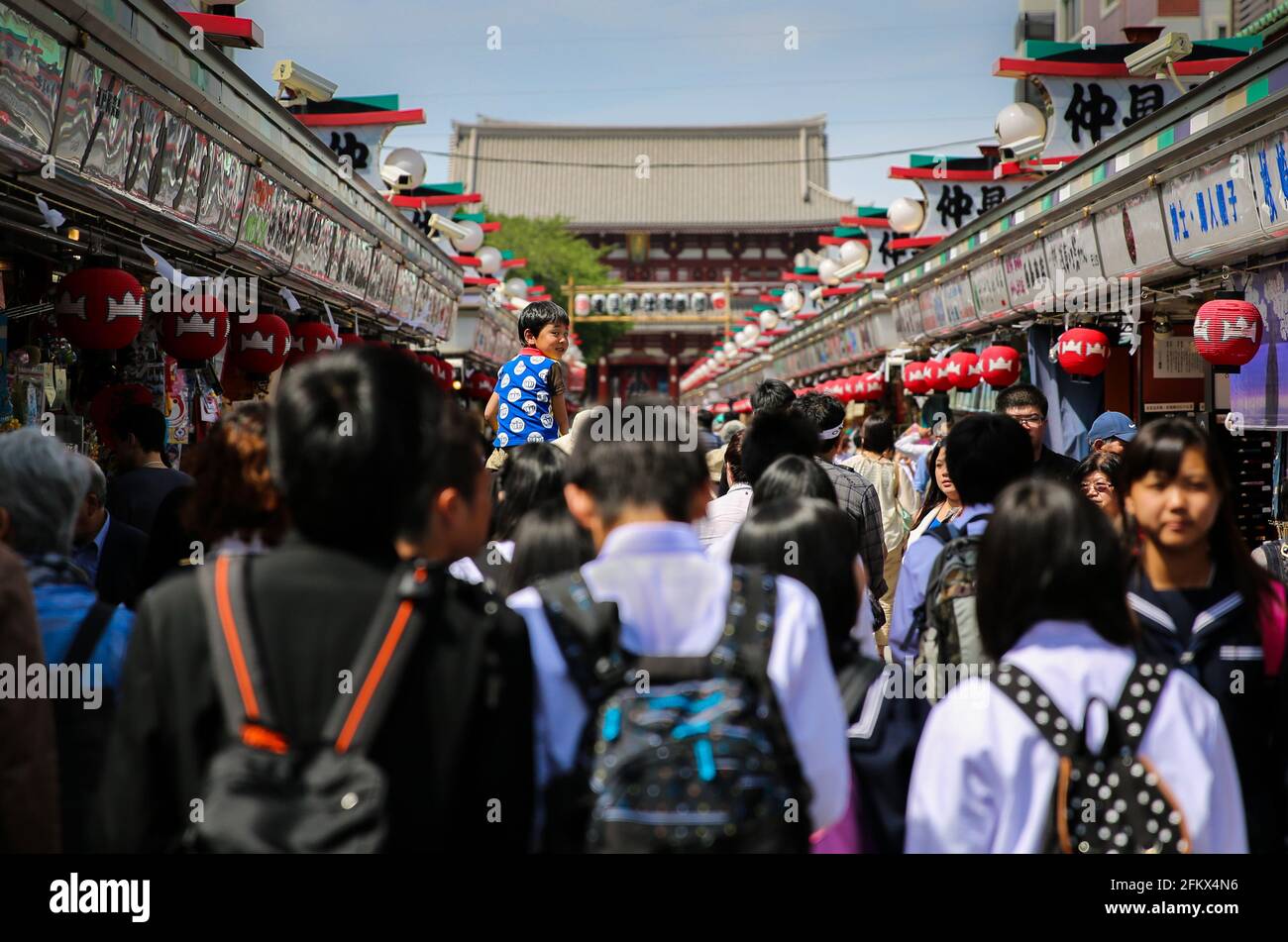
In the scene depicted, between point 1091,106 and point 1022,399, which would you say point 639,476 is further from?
point 1091,106

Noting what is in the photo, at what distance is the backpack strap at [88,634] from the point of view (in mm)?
2709

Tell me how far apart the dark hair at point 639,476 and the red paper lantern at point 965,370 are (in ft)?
30.3

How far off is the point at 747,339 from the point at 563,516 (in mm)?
30302

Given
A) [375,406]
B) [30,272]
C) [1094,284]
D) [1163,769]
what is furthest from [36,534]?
[1094,284]

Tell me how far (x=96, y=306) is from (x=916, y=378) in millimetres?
9723

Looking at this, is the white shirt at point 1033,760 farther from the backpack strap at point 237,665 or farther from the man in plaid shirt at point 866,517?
the man in plaid shirt at point 866,517

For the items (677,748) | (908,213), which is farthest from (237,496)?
(908,213)

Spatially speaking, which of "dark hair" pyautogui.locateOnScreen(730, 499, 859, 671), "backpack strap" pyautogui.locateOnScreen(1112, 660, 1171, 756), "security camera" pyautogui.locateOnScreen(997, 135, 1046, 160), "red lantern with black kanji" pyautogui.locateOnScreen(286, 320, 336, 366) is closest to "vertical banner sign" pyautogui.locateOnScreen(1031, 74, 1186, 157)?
"security camera" pyautogui.locateOnScreen(997, 135, 1046, 160)

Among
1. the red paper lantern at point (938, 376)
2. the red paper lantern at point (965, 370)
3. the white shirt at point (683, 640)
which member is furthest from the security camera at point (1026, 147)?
the white shirt at point (683, 640)

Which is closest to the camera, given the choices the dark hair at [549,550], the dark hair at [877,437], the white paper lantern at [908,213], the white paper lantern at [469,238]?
the dark hair at [549,550]

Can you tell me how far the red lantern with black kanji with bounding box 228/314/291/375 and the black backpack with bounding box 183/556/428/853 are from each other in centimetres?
644

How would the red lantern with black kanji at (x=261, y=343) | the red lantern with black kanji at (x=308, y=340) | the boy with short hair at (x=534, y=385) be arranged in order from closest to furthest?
the boy with short hair at (x=534, y=385) < the red lantern with black kanji at (x=261, y=343) < the red lantern with black kanji at (x=308, y=340)

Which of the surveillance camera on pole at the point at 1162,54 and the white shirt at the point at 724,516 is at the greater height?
the surveillance camera on pole at the point at 1162,54
